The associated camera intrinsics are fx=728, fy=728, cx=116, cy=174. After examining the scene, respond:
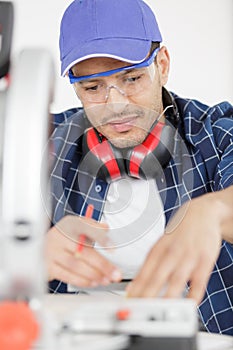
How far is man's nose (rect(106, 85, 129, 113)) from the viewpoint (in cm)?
146

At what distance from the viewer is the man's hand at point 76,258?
1.03 meters

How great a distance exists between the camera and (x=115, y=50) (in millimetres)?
1445

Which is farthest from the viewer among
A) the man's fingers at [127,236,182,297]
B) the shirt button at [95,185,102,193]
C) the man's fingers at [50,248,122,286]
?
the shirt button at [95,185,102,193]

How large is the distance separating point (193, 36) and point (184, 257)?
1983mm

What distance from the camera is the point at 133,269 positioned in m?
1.39

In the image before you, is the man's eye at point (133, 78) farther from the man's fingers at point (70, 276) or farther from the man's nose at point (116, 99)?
the man's fingers at point (70, 276)

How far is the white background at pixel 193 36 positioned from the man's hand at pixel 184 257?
1826 millimetres

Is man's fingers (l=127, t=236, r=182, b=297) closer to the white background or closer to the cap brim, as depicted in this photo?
the cap brim

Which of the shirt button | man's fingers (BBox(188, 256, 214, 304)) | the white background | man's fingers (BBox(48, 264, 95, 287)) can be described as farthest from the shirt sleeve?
the white background

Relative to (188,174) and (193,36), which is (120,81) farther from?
(193,36)

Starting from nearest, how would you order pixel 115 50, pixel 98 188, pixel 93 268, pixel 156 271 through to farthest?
pixel 156 271, pixel 93 268, pixel 115 50, pixel 98 188

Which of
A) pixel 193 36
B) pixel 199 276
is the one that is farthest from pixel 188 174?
pixel 193 36

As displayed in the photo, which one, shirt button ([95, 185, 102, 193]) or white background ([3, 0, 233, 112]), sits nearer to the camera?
shirt button ([95, 185, 102, 193])

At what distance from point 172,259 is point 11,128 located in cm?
26
